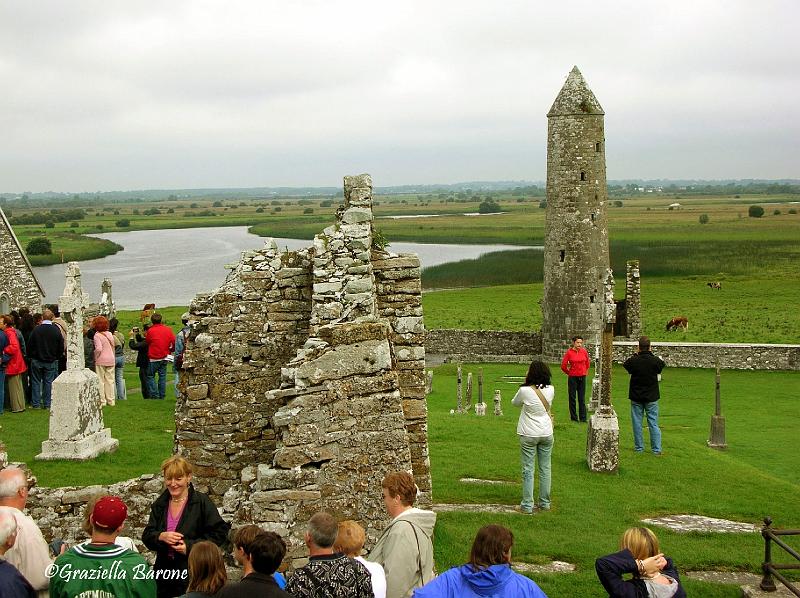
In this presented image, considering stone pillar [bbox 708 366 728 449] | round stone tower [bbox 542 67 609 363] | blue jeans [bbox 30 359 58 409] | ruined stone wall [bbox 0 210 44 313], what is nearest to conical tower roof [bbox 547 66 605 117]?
round stone tower [bbox 542 67 609 363]

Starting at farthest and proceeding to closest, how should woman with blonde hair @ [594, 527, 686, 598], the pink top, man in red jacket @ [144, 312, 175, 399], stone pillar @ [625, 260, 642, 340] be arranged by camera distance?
1. stone pillar @ [625, 260, 642, 340]
2. man in red jacket @ [144, 312, 175, 399]
3. the pink top
4. woman with blonde hair @ [594, 527, 686, 598]

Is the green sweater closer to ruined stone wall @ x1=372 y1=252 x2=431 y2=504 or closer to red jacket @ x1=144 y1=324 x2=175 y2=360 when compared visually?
ruined stone wall @ x1=372 y1=252 x2=431 y2=504

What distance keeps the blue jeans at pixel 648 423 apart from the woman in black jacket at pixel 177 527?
1045 cm

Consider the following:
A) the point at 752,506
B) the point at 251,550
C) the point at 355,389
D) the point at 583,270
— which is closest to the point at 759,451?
the point at 752,506

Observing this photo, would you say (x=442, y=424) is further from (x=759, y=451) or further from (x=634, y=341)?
(x=634, y=341)

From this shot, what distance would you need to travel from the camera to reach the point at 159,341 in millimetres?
19391

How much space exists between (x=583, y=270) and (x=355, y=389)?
3028cm

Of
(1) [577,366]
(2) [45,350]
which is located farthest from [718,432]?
(2) [45,350]

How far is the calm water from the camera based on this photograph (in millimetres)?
71750

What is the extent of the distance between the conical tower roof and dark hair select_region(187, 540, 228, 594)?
32619 mm

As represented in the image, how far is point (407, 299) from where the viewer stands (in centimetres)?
1029

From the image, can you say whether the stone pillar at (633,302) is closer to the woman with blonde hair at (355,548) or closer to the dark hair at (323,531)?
the woman with blonde hair at (355,548)

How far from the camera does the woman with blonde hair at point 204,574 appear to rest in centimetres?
588

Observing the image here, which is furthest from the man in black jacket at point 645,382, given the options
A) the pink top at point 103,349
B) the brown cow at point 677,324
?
the brown cow at point 677,324
